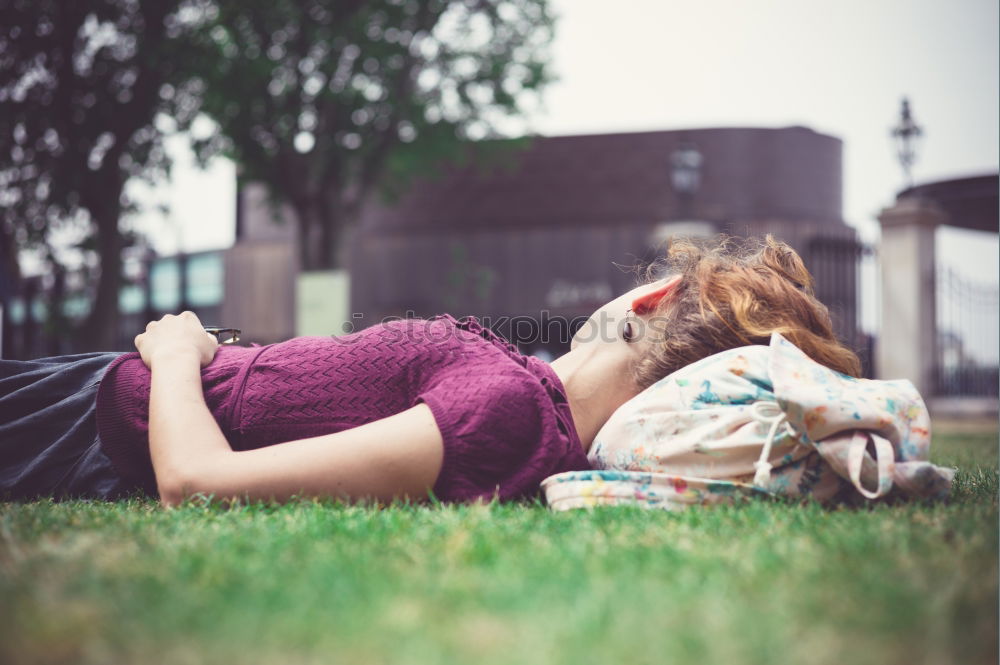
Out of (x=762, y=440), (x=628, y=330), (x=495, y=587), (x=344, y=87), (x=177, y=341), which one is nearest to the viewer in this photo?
(x=495, y=587)

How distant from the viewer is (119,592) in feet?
4.98

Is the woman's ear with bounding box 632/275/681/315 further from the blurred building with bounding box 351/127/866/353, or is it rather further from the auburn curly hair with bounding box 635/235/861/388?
the blurred building with bounding box 351/127/866/353

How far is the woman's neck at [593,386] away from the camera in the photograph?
3.10 meters

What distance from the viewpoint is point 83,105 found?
16.4 meters

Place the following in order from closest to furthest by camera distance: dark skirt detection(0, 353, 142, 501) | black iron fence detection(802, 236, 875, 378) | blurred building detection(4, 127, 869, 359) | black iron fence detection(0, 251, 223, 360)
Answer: dark skirt detection(0, 353, 142, 501) → black iron fence detection(802, 236, 875, 378) → blurred building detection(4, 127, 869, 359) → black iron fence detection(0, 251, 223, 360)

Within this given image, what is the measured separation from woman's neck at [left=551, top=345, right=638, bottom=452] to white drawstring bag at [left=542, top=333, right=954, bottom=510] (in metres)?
0.20

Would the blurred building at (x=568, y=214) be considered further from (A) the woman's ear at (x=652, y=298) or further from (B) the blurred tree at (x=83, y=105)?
(A) the woman's ear at (x=652, y=298)

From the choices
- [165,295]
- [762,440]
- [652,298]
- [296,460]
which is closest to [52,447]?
[296,460]

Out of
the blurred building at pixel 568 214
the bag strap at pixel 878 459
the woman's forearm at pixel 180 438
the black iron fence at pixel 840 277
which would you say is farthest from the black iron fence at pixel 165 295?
the bag strap at pixel 878 459

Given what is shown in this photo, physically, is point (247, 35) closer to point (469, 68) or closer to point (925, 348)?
point (469, 68)

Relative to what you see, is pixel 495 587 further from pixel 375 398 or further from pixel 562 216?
pixel 562 216

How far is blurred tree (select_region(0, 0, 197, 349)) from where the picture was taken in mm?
15797

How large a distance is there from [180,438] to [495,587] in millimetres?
1347

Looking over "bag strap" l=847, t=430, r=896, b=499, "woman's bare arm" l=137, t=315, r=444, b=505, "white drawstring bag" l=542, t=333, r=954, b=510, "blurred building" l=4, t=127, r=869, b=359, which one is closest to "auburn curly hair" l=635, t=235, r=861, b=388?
"white drawstring bag" l=542, t=333, r=954, b=510
